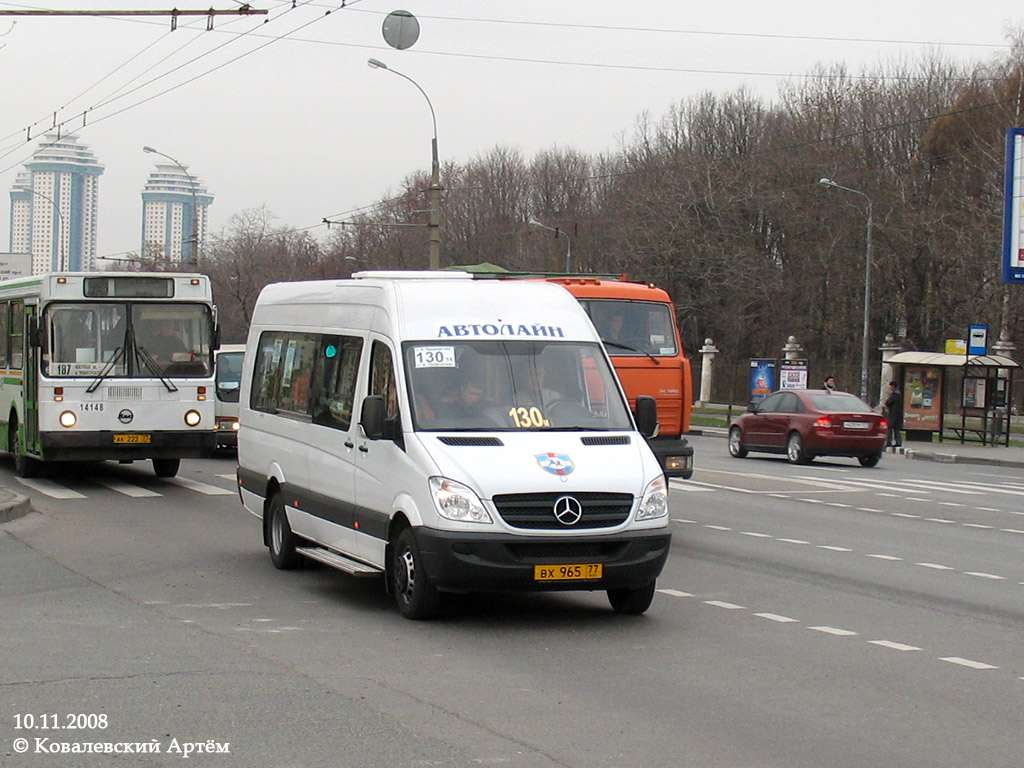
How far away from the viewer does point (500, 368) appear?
407 inches

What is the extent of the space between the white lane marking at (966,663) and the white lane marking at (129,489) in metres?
12.3

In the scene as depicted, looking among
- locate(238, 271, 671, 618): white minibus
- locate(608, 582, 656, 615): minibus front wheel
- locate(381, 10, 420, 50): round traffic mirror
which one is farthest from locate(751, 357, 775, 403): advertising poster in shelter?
locate(608, 582, 656, 615): minibus front wheel

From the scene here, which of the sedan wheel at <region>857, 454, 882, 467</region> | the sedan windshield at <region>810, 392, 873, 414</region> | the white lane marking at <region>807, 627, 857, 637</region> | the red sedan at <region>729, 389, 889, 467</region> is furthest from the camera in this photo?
the sedan windshield at <region>810, 392, 873, 414</region>

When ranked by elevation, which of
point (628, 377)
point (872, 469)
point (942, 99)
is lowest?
point (872, 469)

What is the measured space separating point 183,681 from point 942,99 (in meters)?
58.9

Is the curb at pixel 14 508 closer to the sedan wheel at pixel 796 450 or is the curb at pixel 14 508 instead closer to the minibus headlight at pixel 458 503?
the minibus headlight at pixel 458 503

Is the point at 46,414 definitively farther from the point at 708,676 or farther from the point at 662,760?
the point at 662,760

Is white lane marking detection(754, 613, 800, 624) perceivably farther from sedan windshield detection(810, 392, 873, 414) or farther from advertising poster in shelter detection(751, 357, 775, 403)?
advertising poster in shelter detection(751, 357, 775, 403)

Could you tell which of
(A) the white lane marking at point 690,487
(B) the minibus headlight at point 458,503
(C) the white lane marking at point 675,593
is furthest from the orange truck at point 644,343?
(B) the minibus headlight at point 458,503

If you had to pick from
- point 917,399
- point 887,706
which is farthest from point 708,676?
point 917,399

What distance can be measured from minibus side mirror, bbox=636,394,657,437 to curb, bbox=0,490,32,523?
7.90 metres

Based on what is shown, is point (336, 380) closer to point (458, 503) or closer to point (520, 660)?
point (458, 503)

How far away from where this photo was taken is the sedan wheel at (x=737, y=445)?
31.4 m

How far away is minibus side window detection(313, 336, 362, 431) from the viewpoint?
1102 centimetres
